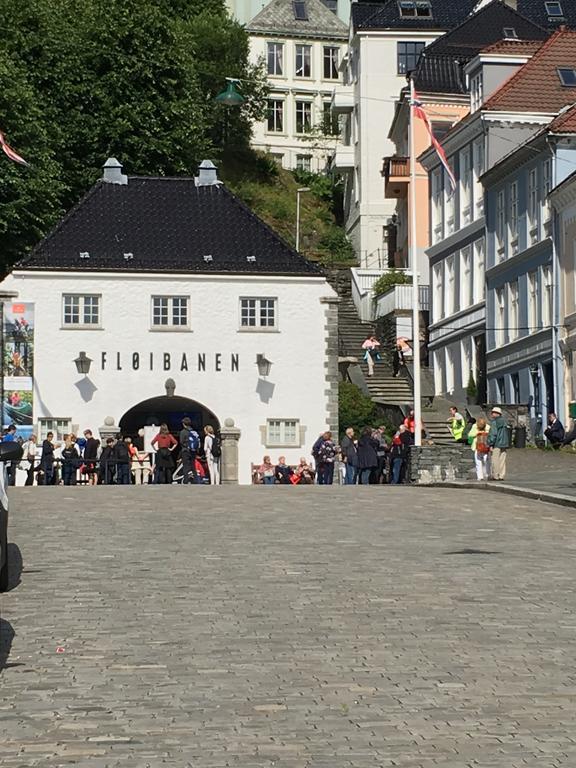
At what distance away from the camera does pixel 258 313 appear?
5947cm

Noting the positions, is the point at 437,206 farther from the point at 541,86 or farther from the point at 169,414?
the point at 169,414

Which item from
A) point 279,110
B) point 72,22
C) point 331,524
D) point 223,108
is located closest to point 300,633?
point 331,524

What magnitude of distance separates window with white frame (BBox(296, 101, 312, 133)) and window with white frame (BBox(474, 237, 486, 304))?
2012 inches

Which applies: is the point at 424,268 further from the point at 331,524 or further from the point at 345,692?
the point at 345,692

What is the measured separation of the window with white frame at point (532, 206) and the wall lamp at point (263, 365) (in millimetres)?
9000

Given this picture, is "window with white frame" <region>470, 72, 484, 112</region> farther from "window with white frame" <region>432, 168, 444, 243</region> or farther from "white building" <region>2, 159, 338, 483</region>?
"white building" <region>2, 159, 338, 483</region>

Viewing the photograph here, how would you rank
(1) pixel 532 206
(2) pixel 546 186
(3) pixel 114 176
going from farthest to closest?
(3) pixel 114 176
(1) pixel 532 206
(2) pixel 546 186

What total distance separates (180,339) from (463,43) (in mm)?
30185

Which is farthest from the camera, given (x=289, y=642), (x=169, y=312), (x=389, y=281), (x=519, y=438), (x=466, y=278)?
(x=389, y=281)

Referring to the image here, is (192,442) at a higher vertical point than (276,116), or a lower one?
lower

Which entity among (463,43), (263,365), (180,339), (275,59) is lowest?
(263,365)

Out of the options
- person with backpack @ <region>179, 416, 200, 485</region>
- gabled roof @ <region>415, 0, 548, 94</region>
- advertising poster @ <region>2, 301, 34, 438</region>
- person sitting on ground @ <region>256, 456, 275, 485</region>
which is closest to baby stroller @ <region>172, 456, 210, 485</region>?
person with backpack @ <region>179, 416, 200, 485</region>

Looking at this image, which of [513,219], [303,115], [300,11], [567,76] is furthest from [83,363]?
[300,11]

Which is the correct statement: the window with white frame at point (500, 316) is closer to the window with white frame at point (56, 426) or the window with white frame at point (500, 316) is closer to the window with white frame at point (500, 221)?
the window with white frame at point (500, 221)
